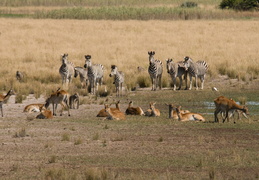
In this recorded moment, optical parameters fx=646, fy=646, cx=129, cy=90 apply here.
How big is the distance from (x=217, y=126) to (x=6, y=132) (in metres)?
5.81

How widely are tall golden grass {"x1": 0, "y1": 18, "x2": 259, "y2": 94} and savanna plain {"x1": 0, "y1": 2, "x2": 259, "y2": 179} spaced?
3.1 inches

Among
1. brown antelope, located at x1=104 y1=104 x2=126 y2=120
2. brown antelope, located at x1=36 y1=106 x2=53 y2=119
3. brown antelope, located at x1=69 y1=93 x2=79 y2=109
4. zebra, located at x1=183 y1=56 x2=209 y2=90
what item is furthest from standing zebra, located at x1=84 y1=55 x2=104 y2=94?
brown antelope, located at x1=104 y1=104 x2=126 y2=120

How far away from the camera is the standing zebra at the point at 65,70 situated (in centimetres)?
2995

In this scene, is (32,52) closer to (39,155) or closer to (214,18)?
(39,155)

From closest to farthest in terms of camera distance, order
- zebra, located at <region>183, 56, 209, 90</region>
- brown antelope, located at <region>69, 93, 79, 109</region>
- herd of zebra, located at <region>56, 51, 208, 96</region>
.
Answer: brown antelope, located at <region>69, 93, 79, 109</region> → herd of zebra, located at <region>56, 51, 208, 96</region> → zebra, located at <region>183, 56, 209, 90</region>

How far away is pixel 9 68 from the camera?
1373 inches

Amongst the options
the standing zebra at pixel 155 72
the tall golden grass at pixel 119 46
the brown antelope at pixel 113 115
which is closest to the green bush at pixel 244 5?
the tall golden grass at pixel 119 46

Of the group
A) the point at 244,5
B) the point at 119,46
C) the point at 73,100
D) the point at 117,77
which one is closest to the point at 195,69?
the point at 117,77

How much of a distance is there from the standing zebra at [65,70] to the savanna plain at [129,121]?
1.46 ft

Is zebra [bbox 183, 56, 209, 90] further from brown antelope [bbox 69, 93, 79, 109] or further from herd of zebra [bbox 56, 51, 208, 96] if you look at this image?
brown antelope [bbox 69, 93, 79, 109]

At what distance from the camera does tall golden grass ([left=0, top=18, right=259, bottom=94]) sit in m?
33.5

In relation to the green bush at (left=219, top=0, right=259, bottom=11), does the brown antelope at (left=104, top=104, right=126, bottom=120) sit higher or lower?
lower

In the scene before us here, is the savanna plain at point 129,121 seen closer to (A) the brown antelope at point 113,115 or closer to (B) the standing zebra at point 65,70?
(A) the brown antelope at point 113,115

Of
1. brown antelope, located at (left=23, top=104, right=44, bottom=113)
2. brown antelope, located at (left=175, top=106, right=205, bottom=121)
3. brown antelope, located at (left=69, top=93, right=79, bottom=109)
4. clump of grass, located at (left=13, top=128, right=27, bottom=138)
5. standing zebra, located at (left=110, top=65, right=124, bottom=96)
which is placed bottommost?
clump of grass, located at (left=13, top=128, right=27, bottom=138)
